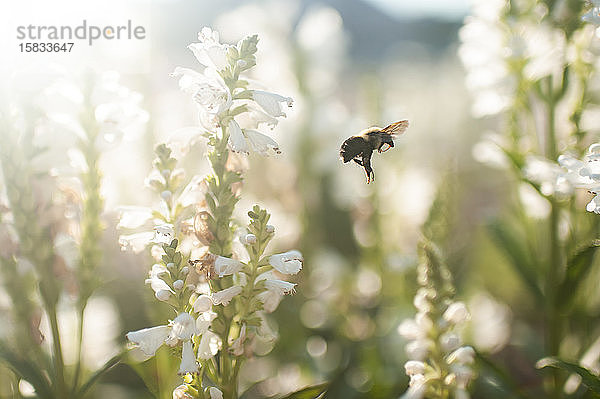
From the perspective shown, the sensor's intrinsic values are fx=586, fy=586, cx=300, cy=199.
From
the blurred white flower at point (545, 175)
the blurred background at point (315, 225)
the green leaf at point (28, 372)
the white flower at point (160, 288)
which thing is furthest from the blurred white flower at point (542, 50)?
the green leaf at point (28, 372)

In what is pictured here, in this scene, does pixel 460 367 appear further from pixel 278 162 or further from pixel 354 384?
pixel 278 162

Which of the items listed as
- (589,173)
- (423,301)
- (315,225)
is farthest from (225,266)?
(315,225)

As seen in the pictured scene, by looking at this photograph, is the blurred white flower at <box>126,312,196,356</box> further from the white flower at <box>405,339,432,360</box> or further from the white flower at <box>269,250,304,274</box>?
the white flower at <box>405,339,432,360</box>

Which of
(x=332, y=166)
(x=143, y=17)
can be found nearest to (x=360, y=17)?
(x=332, y=166)

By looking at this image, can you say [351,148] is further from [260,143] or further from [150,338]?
[150,338]

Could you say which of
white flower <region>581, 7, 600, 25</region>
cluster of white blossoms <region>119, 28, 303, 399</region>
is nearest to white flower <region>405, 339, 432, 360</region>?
cluster of white blossoms <region>119, 28, 303, 399</region>

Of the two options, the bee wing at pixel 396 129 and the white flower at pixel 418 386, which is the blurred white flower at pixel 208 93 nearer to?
the bee wing at pixel 396 129
